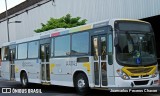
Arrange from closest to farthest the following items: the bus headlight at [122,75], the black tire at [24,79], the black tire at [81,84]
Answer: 1. the bus headlight at [122,75]
2. the black tire at [81,84]
3. the black tire at [24,79]

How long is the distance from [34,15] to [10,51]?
23620 millimetres

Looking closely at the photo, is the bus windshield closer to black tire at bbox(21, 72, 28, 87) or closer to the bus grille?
the bus grille

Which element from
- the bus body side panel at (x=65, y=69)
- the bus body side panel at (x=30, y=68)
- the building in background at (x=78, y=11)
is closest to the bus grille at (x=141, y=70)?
the bus body side panel at (x=65, y=69)

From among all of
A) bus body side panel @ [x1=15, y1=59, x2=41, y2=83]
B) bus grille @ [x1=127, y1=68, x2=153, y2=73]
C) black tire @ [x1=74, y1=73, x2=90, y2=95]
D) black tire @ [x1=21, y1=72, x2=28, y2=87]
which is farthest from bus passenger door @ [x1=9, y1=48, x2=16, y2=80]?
bus grille @ [x1=127, y1=68, x2=153, y2=73]

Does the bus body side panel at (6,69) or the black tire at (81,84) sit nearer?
the black tire at (81,84)

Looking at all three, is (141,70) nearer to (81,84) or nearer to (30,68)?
(81,84)

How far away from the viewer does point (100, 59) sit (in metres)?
13.6

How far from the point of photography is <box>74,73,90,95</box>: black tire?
14405 millimetres

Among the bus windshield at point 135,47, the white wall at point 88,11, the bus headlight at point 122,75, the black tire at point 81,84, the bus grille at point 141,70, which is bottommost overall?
the black tire at point 81,84

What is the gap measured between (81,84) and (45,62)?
11.9 ft

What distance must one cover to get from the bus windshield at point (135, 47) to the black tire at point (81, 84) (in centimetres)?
220

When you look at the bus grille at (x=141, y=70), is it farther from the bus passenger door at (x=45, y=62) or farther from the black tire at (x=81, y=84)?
the bus passenger door at (x=45, y=62)

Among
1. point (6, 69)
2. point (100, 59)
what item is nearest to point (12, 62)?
point (6, 69)

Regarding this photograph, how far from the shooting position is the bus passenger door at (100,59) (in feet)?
44.0
